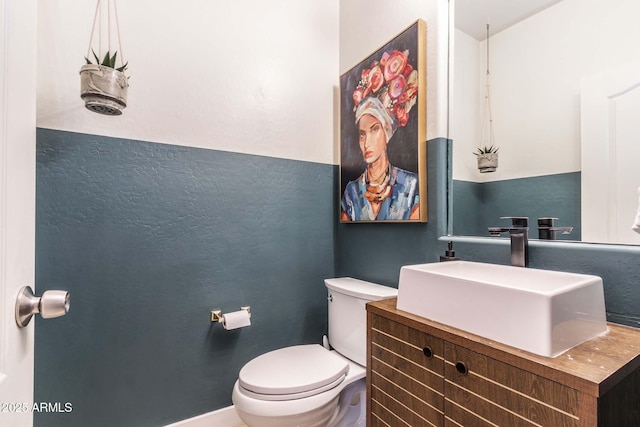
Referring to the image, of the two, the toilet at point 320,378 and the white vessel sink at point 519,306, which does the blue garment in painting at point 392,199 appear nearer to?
the toilet at point 320,378

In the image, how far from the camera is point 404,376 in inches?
34.1

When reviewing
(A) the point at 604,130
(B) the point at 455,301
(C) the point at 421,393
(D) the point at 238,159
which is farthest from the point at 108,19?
(A) the point at 604,130

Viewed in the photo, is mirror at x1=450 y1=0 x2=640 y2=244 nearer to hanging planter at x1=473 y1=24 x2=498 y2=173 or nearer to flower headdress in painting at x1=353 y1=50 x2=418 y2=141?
hanging planter at x1=473 y1=24 x2=498 y2=173

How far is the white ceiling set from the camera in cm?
126

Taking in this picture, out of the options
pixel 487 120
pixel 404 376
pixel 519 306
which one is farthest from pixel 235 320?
pixel 487 120

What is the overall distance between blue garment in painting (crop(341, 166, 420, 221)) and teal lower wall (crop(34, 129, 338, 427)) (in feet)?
0.93

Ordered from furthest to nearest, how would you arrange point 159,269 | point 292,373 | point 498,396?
point 159,269 → point 292,373 → point 498,396

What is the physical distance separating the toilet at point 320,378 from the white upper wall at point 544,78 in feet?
2.60

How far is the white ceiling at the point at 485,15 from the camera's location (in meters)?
1.26

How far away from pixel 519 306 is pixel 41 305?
3.23 feet

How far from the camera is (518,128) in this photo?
4.03ft

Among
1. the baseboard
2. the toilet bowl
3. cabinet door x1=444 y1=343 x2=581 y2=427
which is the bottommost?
the baseboard

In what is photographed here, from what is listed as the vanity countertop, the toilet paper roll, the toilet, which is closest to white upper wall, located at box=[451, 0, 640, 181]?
the vanity countertop

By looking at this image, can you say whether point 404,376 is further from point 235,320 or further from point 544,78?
point 544,78
